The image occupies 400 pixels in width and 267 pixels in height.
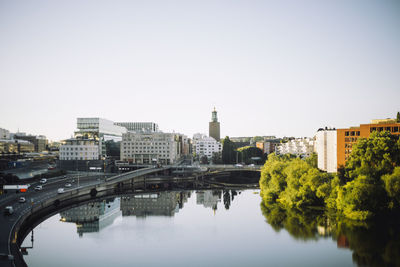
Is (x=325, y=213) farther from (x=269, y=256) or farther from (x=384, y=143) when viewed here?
(x=269, y=256)

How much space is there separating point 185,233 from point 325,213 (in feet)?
79.6

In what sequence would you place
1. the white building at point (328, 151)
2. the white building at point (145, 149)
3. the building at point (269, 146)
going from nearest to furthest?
the white building at point (328, 151), the white building at point (145, 149), the building at point (269, 146)

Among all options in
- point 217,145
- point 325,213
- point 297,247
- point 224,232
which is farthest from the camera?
point 217,145

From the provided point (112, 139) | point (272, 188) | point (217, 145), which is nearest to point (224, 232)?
point (272, 188)

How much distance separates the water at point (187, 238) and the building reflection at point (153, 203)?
0.67ft

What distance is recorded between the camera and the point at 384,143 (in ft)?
167

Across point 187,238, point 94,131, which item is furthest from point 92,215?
point 94,131

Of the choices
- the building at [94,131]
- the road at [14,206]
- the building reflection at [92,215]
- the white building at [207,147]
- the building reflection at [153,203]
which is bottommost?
the building reflection at [153,203]

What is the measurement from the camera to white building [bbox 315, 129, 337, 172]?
79200mm

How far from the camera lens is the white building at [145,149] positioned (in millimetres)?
143625

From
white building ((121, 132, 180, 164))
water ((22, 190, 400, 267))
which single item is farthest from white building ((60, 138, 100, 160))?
water ((22, 190, 400, 267))

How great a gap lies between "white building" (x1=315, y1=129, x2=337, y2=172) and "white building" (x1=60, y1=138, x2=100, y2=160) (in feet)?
261

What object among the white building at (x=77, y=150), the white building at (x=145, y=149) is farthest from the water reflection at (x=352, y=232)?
the white building at (x=145, y=149)

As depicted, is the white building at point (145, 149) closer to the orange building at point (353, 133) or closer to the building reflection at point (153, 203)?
the building reflection at point (153, 203)
